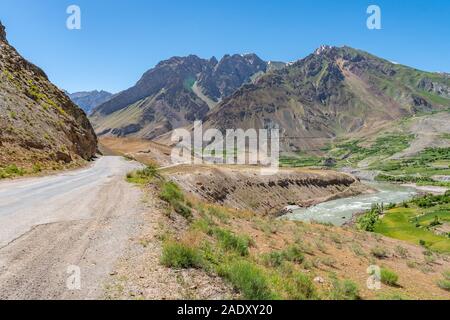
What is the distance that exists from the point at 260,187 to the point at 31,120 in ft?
178

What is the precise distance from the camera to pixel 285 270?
51.2ft

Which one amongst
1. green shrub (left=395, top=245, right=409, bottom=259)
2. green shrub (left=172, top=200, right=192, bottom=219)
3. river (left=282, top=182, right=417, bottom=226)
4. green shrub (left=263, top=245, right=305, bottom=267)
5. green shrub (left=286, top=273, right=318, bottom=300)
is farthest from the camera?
river (left=282, top=182, right=417, bottom=226)

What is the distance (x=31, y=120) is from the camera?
157 ft

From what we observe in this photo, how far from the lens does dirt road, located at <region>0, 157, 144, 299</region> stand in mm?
9219

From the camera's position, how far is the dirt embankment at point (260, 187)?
236 ft

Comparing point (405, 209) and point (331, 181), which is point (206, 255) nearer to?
point (405, 209)

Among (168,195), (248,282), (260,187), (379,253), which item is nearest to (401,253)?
(379,253)

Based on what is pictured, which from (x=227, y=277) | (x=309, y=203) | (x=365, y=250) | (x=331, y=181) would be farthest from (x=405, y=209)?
(x=227, y=277)

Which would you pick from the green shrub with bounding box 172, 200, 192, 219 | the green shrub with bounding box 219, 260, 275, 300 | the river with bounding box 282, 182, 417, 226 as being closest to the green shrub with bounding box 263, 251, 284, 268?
the green shrub with bounding box 219, 260, 275, 300

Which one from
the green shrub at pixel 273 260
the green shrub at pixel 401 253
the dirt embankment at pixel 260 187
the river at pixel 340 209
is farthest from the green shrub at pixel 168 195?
the river at pixel 340 209

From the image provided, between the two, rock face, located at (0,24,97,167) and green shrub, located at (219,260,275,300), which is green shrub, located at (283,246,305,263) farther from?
rock face, located at (0,24,97,167)

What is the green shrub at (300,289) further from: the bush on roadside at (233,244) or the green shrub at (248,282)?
the bush on roadside at (233,244)

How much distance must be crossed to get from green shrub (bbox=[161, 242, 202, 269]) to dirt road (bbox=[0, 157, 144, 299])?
1.61 metres
